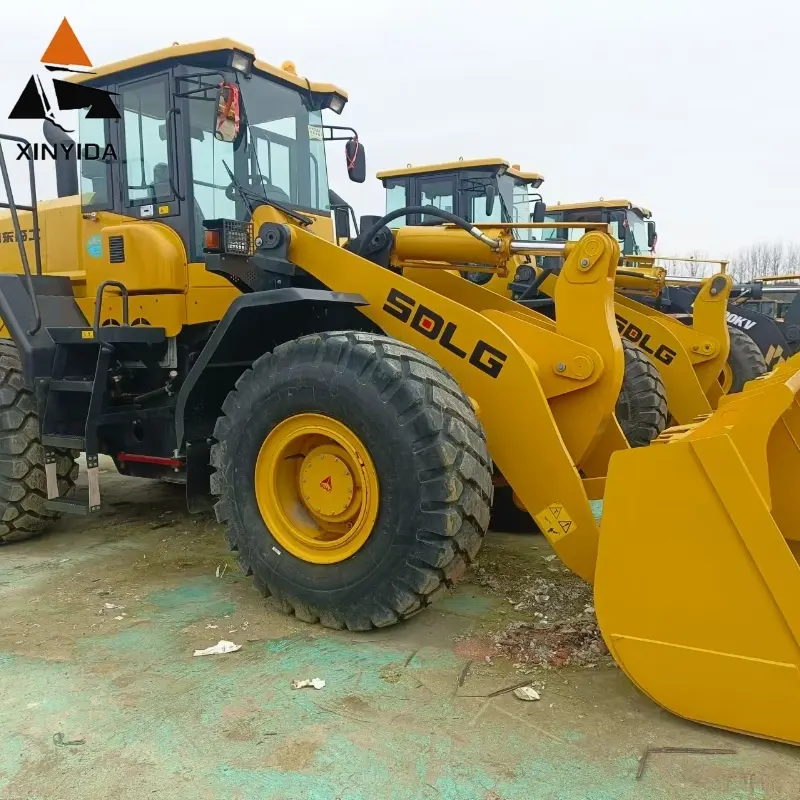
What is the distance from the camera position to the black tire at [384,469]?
271 cm

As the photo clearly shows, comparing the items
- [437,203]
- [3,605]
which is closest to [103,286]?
[3,605]

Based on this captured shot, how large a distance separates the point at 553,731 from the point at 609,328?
1.76 m

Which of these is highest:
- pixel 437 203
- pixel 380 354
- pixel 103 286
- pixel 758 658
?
pixel 437 203

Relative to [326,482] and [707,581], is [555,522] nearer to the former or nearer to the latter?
[707,581]

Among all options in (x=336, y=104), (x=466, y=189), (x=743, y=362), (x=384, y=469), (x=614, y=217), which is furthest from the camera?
(x=614, y=217)

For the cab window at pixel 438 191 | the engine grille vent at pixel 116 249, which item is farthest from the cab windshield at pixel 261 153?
the cab window at pixel 438 191

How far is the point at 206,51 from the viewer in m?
3.97

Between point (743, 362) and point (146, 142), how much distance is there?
22.5ft

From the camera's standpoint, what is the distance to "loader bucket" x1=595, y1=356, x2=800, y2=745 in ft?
6.91

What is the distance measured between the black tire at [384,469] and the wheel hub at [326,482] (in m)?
0.20

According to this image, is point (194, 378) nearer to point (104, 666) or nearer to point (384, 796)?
point (104, 666)

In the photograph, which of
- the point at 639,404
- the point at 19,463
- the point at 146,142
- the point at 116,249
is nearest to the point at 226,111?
the point at 146,142

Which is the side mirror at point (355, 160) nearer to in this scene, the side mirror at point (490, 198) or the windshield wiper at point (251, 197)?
the windshield wiper at point (251, 197)

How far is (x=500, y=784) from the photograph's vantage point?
203cm
